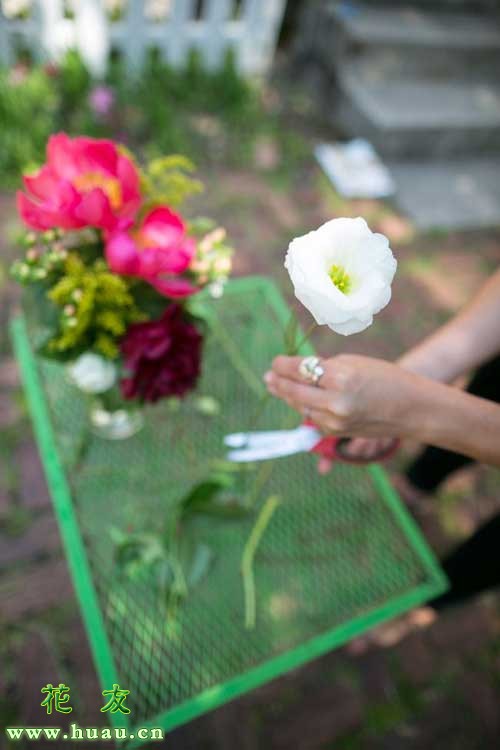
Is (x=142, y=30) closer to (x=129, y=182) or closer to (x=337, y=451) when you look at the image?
(x=129, y=182)

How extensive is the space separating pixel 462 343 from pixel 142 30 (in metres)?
2.55

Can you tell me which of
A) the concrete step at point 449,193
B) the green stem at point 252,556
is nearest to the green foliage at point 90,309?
the green stem at point 252,556

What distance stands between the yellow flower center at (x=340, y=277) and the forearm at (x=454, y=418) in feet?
0.72

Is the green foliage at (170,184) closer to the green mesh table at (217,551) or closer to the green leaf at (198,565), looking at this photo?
the green mesh table at (217,551)

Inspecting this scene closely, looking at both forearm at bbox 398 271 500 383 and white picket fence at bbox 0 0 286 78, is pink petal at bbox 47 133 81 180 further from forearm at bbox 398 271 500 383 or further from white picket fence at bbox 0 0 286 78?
white picket fence at bbox 0 0 286 78

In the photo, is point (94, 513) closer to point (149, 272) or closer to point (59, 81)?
point (149, 272)

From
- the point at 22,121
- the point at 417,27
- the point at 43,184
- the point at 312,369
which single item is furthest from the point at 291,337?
the point at 417,27

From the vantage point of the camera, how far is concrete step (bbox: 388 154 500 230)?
275 cm

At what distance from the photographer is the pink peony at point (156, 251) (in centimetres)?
73

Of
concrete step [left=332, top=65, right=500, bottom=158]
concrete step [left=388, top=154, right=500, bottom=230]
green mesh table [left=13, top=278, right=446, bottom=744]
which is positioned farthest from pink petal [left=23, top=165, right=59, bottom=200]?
concrete step [left=332, top=65, right=500, bottom=158]

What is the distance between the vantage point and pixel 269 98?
3.05 metres

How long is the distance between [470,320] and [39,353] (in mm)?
754

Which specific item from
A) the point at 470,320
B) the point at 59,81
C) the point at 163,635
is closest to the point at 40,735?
the point at 163,635

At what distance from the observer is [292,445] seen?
80 cm
